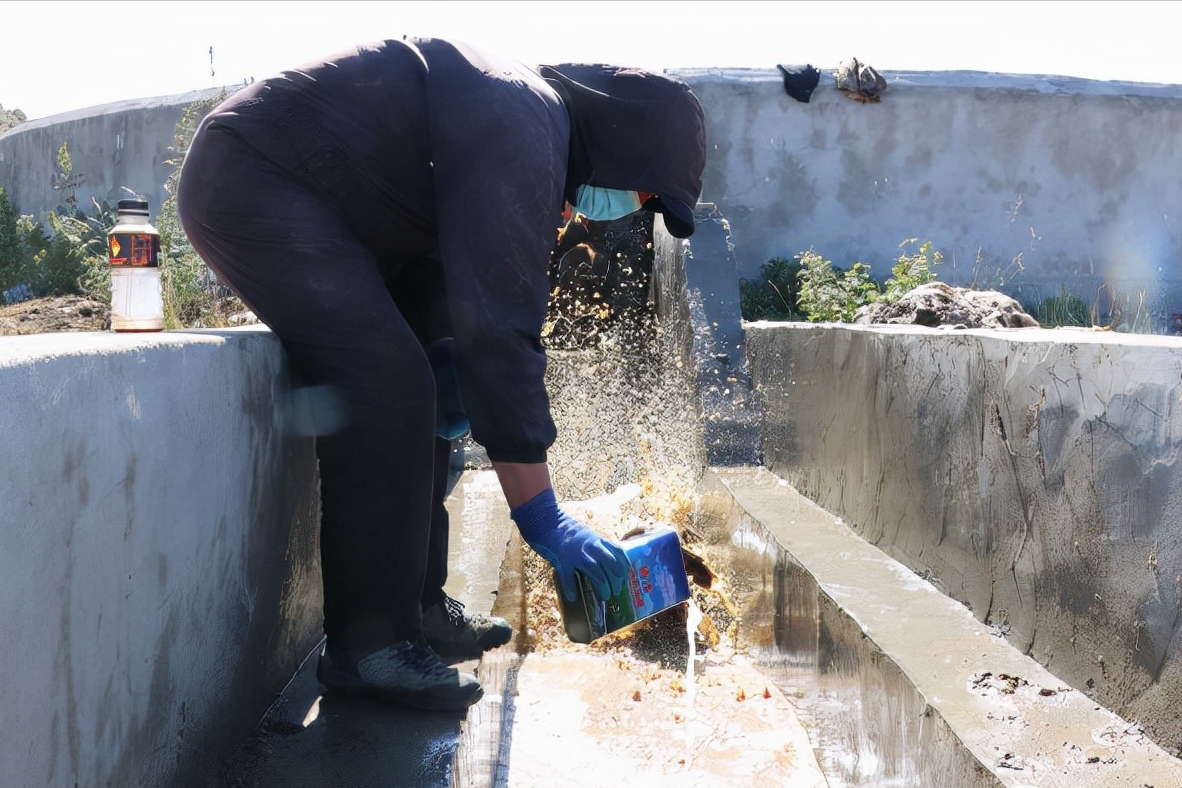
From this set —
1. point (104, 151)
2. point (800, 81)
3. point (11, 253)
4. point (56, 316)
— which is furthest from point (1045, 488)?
point (11, 253)

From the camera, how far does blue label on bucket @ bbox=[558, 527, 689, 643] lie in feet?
6.91

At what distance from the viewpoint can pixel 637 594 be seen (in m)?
2.20

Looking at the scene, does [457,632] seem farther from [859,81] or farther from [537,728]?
[859,81]

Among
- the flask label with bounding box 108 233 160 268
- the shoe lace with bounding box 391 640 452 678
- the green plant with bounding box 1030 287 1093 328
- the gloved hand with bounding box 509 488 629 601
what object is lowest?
the green plant with bounding box 1030 287 1093 328

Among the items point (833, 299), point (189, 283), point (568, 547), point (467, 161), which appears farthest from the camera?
point (189, 283)

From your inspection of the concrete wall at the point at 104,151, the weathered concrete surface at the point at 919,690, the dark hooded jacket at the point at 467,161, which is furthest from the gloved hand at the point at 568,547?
the concrete wall at the point at 104,151

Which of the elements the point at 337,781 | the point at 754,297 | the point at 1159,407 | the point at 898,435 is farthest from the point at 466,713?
the point at 754,297

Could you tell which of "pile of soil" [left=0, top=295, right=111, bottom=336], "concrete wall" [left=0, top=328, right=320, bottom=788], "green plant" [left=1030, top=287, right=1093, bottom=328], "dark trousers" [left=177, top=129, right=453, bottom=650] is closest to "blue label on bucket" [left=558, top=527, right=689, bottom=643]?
"dark trousers" [left=177, top=129, right=453, bottom=650]

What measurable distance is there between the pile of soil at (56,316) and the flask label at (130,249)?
7.43 metres

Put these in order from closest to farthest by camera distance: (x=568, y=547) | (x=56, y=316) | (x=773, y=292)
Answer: (x=568, y=547)
(x=56, y=316)
(x=773, y=292)

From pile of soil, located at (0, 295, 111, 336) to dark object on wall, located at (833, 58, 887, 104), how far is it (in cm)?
836

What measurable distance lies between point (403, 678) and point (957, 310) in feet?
12.1

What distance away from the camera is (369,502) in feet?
6.41

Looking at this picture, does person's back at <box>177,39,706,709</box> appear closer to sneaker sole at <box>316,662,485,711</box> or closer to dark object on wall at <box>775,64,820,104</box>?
sneaker sole at <box>316,662,485,711</box>
